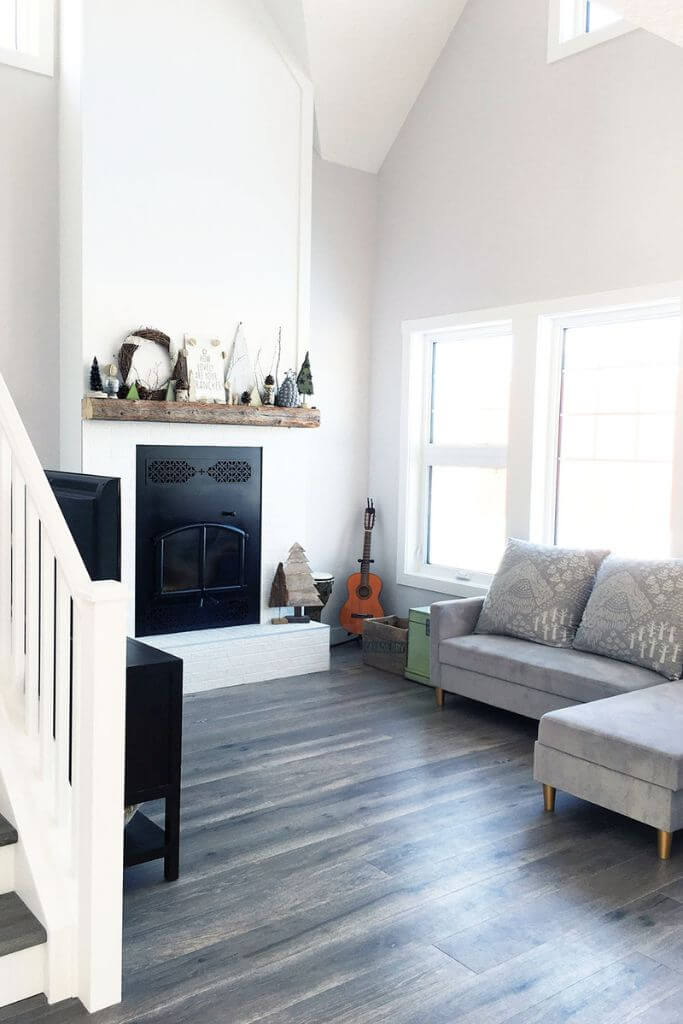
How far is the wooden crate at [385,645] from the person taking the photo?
17.4ft

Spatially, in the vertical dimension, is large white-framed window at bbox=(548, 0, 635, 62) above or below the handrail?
above

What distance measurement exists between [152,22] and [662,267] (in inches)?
115

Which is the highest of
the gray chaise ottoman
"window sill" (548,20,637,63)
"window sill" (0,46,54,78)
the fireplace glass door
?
"window sill" (548,20,637,63)

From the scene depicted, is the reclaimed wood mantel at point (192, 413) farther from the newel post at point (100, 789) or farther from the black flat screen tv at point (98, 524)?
the newel post at point (100, 789)

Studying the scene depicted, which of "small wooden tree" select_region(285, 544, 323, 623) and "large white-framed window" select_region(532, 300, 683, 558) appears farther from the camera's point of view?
"small wooden tree" select_region(285, 544, 323, 623)

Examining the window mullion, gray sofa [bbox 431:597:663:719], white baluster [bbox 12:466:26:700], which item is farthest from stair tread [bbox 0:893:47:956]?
the window mullion

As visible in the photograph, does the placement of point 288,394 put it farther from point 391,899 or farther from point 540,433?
point 391,899

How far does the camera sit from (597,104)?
15.2 feet

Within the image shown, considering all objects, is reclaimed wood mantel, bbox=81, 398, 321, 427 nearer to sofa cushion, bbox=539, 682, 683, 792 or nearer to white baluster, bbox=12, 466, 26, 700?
white baluster, bbox=12, 466, 26, 700

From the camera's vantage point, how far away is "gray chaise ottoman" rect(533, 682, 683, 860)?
302 centimetres

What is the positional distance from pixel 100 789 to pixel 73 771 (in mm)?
95

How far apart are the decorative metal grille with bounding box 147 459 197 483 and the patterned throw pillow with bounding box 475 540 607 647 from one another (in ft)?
5.82

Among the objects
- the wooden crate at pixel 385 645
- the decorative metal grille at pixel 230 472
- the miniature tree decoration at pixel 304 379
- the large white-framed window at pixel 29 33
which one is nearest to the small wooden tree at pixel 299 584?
the wooden crate at pixel 385 645

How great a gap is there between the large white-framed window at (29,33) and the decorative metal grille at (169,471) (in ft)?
7.00
